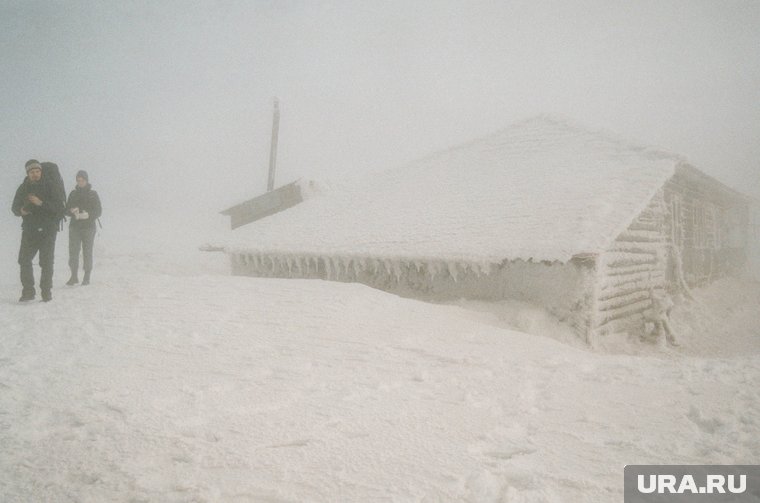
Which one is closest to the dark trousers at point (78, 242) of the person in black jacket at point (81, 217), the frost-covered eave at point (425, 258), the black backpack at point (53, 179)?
the person in black jacket at point (81, 217)

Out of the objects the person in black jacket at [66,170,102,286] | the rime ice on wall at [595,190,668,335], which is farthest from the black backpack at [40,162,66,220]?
the rime ice on wall at [595,190,668,335]

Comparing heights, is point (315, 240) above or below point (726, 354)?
above

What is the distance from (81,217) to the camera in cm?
710

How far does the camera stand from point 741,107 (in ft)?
392

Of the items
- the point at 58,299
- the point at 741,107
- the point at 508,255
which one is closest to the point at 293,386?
the point at 508,255

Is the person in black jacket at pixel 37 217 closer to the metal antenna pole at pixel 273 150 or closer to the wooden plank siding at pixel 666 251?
the wooden plank siding at pixel 666 251

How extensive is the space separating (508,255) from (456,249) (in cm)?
102

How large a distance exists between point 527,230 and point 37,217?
7.47 metres

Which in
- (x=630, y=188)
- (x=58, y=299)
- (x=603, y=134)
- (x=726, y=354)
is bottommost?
(x=726, y=354)

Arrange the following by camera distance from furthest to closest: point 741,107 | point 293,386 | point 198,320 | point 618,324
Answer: point 741,107, point 618,324, point 198,320, point 293,386

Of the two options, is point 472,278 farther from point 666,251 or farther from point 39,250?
point 39,250

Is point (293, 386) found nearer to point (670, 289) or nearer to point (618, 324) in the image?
point (618, 324)

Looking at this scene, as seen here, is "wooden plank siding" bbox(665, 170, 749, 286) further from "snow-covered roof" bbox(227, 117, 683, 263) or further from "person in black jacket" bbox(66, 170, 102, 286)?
"person in black jacket" bbox(66, 170, 102, 286)

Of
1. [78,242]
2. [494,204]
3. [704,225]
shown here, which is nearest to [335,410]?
[494,204]
